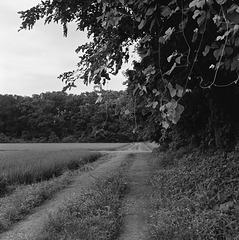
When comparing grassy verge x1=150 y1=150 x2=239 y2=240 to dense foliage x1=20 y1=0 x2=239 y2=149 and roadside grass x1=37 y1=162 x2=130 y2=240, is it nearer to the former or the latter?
roadside grass x1=37 y1=162 x2=130 y2=240

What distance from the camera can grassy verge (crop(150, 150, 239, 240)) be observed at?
3596mm

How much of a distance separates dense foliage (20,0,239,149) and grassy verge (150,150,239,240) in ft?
4.75

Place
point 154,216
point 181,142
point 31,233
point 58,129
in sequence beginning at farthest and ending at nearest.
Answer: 1. point 58,129
2. point 181,142
3. point 154,216
4. point 31,233

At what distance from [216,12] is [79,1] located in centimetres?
380

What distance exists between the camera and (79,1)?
5352 millimetres

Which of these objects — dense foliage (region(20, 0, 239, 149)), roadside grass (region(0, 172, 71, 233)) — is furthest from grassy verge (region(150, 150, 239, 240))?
roadside grass (region(0, 172, 71, 233))

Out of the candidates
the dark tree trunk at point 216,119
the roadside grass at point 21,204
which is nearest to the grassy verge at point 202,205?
the dark tree trunk at point 216,119

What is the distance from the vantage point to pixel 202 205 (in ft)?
14.5

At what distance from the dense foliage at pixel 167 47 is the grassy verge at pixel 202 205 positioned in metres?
1.45

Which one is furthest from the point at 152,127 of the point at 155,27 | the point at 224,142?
the point at 155,27

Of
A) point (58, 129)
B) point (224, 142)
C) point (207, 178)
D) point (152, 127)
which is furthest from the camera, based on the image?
point (58, 129)

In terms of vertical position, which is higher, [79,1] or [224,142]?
[79,1]

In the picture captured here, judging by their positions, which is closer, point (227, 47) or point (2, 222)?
point (227, 47)

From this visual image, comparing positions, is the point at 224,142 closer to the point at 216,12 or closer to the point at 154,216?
the point at 154,216
